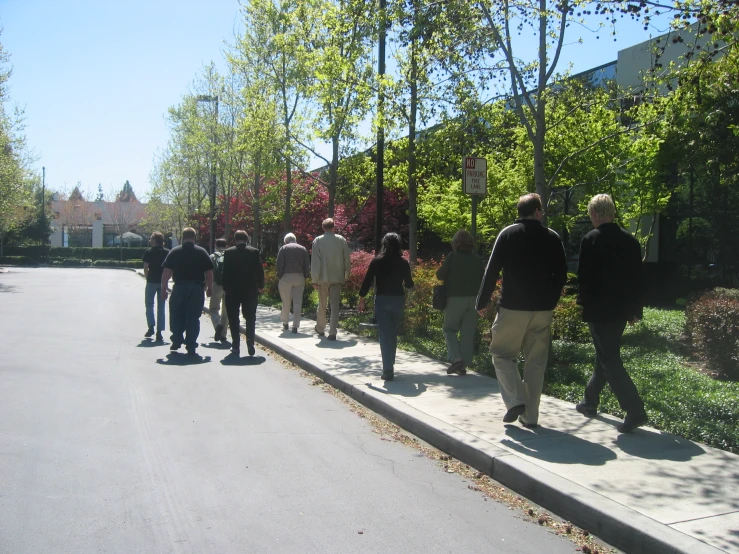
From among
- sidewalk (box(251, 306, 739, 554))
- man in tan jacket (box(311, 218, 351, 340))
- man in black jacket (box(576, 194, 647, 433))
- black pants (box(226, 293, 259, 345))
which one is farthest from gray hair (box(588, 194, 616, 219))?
man in tan jacket (box(311, 218, 351, 340))

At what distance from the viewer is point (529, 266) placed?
19.7 feet

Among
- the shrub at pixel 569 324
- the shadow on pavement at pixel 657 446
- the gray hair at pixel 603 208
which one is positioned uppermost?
the gray hair at pixel 603 208

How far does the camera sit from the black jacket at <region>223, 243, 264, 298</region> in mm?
10844

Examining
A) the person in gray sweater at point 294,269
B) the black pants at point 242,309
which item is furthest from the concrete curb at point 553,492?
the person in gray sweater at point 294,269

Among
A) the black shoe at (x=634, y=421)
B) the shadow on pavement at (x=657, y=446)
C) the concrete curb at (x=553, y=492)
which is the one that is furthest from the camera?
the black shoe at (x=634, y=421)

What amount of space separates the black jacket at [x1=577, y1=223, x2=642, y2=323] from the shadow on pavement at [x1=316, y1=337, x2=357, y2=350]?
231 inches

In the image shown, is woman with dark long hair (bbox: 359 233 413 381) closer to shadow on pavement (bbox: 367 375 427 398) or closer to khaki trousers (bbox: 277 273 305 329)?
shadow on pavement (bbox: 367 375 427 398)

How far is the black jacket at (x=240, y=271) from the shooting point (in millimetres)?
10844

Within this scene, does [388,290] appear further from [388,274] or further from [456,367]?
[456,367]

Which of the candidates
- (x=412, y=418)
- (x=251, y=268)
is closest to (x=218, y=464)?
(x=412, y=418)

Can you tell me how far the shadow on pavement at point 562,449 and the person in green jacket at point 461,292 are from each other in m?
2.79

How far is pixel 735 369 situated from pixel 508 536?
18.2 ft

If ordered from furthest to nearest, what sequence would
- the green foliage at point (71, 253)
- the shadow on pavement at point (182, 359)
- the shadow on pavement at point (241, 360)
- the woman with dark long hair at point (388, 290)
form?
the green foliage at point (71, 253), the shadow on pavement at point (241, 360), the shadow on pavement at point (182, 359), the woman with dark long hair at point (388, 290)

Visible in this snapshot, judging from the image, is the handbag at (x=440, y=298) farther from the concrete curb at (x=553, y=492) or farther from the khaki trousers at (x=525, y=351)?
the khaki trousers at (x=525, y=351)
